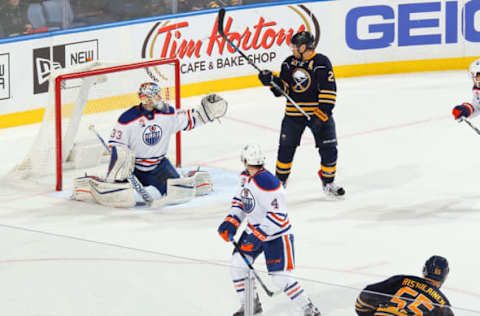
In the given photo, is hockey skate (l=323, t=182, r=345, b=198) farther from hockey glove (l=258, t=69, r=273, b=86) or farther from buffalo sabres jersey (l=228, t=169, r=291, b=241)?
buffalo sabres jersey (l=228, t=169, r=291, b=241)

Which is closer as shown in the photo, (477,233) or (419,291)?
(419,291)

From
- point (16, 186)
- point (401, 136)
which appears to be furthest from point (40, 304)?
point (401, 136)

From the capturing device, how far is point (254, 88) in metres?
12.2

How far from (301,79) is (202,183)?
3.66ft

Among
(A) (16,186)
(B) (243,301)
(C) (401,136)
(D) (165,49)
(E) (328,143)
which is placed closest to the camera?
(B) (243,301)

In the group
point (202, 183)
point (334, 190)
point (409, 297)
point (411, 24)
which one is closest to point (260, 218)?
point (409, 297)

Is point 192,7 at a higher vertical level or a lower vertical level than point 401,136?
higher

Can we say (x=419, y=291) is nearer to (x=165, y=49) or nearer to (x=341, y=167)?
(x=341, y=167)

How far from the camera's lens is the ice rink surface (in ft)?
14.2

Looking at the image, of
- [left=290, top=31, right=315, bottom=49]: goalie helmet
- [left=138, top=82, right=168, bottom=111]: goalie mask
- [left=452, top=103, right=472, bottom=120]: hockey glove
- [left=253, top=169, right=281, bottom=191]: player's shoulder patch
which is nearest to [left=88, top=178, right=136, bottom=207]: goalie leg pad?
[left=138, top=82, right=168, bottom=111]: goalie mask

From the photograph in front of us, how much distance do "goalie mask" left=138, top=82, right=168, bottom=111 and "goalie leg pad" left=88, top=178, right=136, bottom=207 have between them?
1.92 ft

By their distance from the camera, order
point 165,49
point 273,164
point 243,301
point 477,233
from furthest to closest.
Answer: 1. point 165,49
2. point 273,164
3. point 477,233
4. point 243,301

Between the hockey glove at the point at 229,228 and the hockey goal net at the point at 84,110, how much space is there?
3251mm

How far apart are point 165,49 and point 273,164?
2779 millimetres
